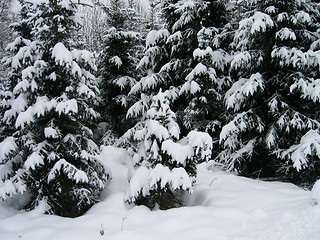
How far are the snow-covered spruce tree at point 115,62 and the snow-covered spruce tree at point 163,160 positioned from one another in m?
9.52

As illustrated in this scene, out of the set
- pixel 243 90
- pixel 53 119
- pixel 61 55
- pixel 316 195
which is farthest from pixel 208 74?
pixel 316 195

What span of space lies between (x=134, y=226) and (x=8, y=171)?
14.7ft

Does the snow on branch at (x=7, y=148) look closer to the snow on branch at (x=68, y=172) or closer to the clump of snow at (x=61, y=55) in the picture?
the snow on branch at (x=68, y=172)

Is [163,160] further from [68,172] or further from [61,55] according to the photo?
[61,55]

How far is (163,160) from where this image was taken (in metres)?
7.57

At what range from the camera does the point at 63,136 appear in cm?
880

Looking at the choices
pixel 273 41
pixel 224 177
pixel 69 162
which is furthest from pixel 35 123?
pixel 273 41

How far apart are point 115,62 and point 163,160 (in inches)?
422

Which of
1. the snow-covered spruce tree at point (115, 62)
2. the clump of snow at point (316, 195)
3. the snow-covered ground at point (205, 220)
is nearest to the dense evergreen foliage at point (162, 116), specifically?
the snow-covered ground at point (205, 220)

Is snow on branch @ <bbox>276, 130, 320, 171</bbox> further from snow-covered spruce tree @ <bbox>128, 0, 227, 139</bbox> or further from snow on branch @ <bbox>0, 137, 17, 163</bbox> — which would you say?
snow on branch @ <bbox>0, 137, 17, 163</bbox>

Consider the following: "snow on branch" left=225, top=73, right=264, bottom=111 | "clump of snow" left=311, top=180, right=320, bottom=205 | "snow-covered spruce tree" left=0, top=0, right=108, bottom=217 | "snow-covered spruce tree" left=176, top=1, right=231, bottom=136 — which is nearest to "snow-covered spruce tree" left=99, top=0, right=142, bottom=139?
"snow-covered spruce tree" left=176, top=1, right=231, bottom=136

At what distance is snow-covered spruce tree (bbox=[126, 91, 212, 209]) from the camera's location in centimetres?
707

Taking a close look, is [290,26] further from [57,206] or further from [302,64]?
[57,206]

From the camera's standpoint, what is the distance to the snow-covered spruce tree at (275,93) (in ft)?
28.5
